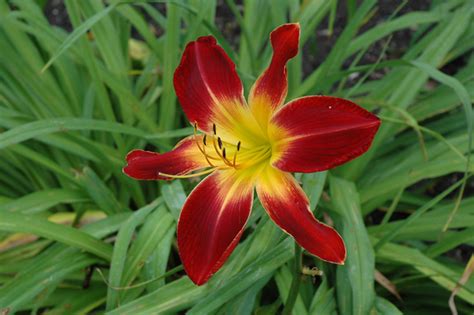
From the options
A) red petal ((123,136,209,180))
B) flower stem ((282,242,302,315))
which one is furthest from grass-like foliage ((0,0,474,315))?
red petal ((123,136,209,180))

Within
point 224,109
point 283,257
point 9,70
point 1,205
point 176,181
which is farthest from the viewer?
point 9,70

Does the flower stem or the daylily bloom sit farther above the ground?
the daylily bloom

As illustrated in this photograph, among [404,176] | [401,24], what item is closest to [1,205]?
[404,176]

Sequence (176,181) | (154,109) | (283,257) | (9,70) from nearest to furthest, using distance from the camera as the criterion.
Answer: (283,257) → (176,181) → (9,70) → (154,109)

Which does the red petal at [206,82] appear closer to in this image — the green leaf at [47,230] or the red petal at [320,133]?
the red petal at [320,133]

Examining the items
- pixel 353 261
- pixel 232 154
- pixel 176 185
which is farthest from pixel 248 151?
pixel 176 185

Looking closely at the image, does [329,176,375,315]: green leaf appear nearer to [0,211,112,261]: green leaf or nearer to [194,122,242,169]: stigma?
[194,122,242,169]: stigma

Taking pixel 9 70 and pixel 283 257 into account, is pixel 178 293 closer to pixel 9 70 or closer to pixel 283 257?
pixel 283 257
